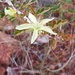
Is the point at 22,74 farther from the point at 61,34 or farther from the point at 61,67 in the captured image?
the point at 61,34

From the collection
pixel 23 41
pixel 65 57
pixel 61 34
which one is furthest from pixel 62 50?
pixel 61 34

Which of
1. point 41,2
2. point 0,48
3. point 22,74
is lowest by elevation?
point 22,74

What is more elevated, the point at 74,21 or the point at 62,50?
the point at 74,21

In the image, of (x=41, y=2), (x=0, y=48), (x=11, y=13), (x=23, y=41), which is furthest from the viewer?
(x=41, y=2)

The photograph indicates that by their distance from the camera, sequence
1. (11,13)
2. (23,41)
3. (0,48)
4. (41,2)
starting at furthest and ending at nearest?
1. (41,2)
2. (0,48)
3. (23,41)
4. (11,13)

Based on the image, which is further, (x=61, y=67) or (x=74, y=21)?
(x=74, y=21)

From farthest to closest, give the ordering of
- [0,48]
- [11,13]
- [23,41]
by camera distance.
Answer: [0,48], [23,41], [11,13]

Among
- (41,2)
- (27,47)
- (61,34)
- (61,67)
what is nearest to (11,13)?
(61,34)

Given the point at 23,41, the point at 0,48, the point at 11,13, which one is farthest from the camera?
the point at 0,48

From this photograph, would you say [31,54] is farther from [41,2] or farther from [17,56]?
[41,2]
